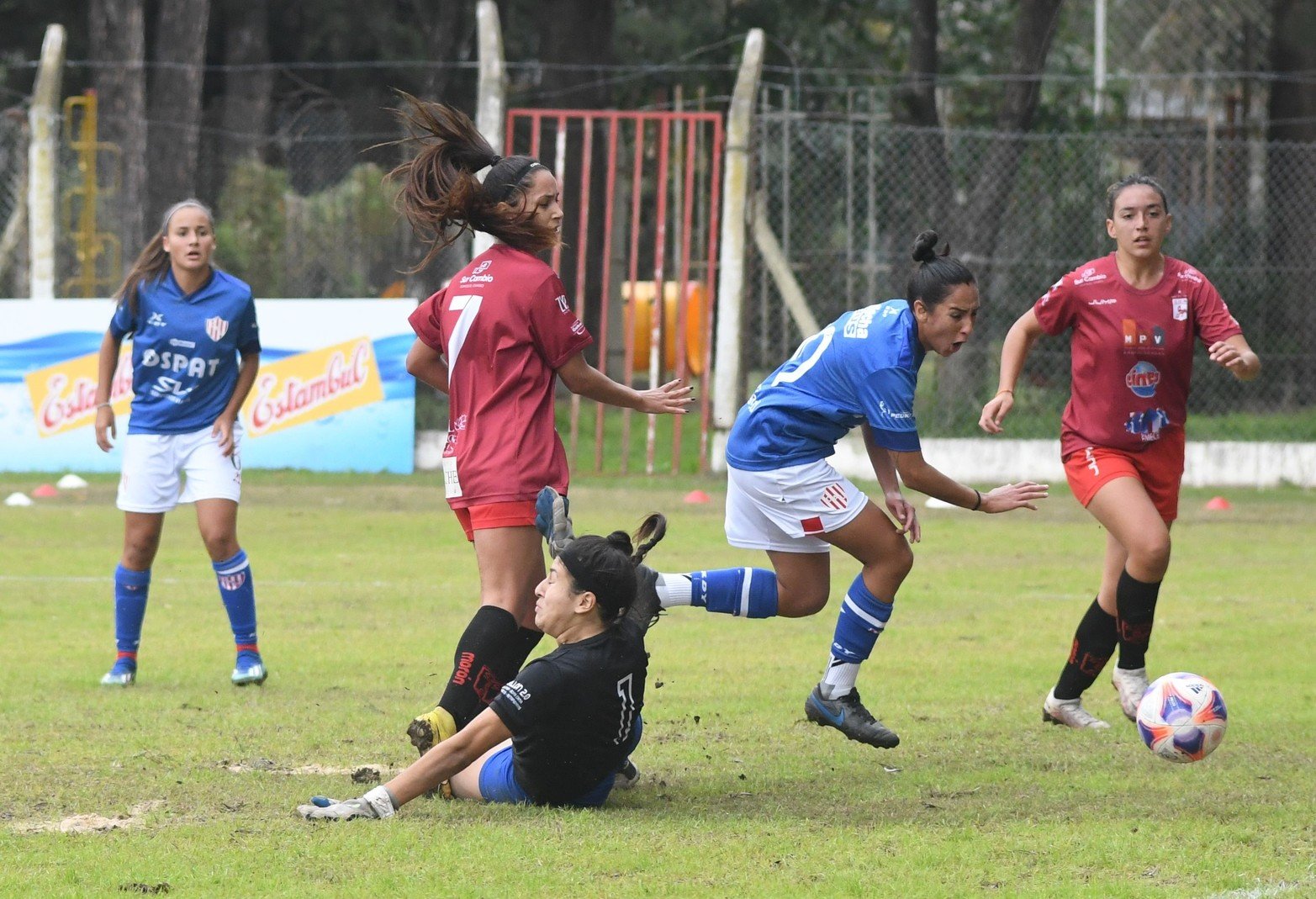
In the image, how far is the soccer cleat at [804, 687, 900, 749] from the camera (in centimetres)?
598

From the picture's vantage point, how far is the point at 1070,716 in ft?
22.1

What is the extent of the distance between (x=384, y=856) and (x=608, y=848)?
1.94ft

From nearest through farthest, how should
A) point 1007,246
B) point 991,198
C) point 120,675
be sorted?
point 120,675, point 991,198, point 1007,246

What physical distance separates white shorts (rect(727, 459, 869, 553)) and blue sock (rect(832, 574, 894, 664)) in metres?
0.22

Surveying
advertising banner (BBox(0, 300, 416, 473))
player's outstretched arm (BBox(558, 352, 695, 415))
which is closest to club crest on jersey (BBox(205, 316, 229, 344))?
player's outstretched arm (BBox(558, 352, 695, 415))

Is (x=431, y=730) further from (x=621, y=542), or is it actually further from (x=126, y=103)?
A: (x=126, y=103)

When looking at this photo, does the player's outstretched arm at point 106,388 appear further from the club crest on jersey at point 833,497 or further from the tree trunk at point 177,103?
the tree trunk at point 177,103

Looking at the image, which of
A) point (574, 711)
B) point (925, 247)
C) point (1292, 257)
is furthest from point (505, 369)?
point (1292, 257)

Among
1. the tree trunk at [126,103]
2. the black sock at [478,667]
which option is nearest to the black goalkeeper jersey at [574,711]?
the black sock at [478,667]

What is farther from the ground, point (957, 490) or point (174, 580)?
point (957, 490)

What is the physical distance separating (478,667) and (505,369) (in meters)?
0.91

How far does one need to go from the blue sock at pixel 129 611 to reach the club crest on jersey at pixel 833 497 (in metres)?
3.11

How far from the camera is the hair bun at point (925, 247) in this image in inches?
233

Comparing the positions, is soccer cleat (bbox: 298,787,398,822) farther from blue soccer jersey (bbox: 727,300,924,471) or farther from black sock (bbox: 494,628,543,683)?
blue soccer jersey (bbox: 727,300,924,471)
